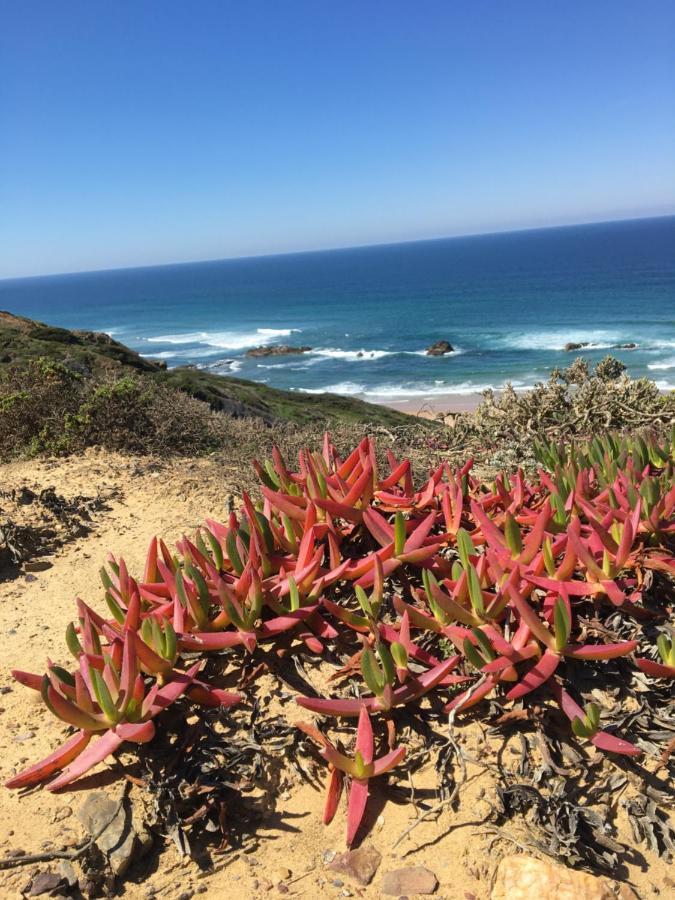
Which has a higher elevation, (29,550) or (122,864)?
(29,550)

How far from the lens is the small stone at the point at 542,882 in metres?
1.85

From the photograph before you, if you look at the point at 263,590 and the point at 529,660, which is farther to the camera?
the point at 263,590

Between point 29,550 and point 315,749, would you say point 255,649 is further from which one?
point 29,550

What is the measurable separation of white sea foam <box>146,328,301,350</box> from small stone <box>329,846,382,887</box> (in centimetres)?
5957

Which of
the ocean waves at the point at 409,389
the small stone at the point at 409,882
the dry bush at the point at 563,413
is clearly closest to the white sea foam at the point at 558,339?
the ocean waves at the point at 409,389

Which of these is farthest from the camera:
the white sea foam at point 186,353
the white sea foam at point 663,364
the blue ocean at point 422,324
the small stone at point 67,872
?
the white sea foam at point 186,353

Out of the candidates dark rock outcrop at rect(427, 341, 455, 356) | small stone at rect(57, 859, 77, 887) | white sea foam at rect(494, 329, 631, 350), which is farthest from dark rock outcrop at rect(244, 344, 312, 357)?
small stone at rect(57, 859, 77, 887)

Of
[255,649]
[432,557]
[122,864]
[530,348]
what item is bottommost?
[530,348]

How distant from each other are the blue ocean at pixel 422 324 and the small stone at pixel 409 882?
1052 inches

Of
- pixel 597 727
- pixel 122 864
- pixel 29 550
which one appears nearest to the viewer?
pixel 122 864

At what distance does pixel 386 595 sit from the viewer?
3.03 m

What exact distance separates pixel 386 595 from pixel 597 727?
1.07 meters

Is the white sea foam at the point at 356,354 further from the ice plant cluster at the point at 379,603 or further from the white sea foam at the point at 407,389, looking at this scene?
the ice plant cluster at the point at 379,603

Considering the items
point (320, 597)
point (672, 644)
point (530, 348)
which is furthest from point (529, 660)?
point (530, 348)
